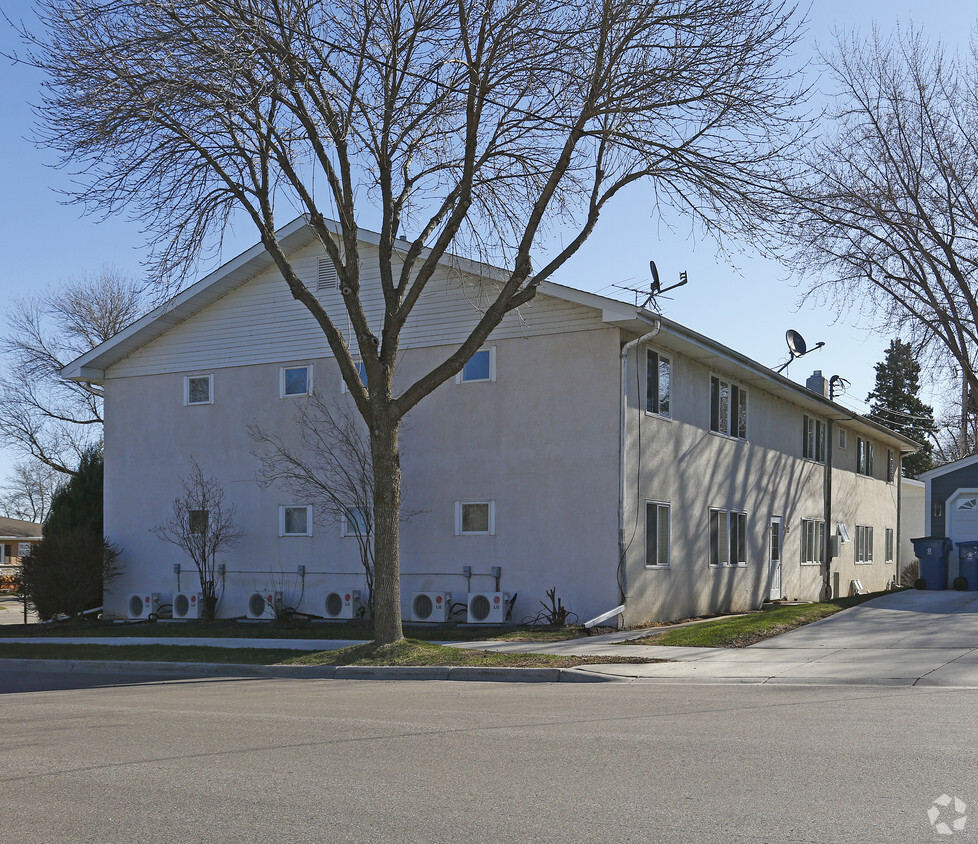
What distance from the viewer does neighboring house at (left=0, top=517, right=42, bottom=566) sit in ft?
210

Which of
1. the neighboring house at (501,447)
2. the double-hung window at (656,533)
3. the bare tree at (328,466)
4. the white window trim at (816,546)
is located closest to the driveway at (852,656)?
the double-hung window at (656,533)

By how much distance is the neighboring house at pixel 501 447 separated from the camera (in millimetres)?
19906

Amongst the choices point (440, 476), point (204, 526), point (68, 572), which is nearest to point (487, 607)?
point (440, 476)

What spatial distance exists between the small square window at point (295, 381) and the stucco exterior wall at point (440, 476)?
177 millimetres

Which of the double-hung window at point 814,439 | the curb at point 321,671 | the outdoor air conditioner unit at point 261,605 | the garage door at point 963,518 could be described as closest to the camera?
the curb at point 321,671

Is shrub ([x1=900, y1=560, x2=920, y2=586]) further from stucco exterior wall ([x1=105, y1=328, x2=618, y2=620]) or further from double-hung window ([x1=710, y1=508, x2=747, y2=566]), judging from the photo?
stucco exterior wall ([x1=105, y1=328, x2=618, y2=620])

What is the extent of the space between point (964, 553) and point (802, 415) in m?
6.12

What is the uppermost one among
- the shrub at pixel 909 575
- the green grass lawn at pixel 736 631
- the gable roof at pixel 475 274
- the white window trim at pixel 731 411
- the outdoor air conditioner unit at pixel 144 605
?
the gable roof at pixel 475 274

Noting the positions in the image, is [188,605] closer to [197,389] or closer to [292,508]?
[292,508]

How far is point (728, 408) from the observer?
2489 cm

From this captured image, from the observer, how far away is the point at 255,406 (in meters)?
24.5

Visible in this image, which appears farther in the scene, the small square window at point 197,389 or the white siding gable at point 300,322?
the small square window at point 197,389

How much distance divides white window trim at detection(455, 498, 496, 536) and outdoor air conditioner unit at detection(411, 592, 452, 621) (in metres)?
1.30

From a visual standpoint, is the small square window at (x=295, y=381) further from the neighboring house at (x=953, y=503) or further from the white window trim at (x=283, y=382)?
the neighboring house at (x=953, y=503)
